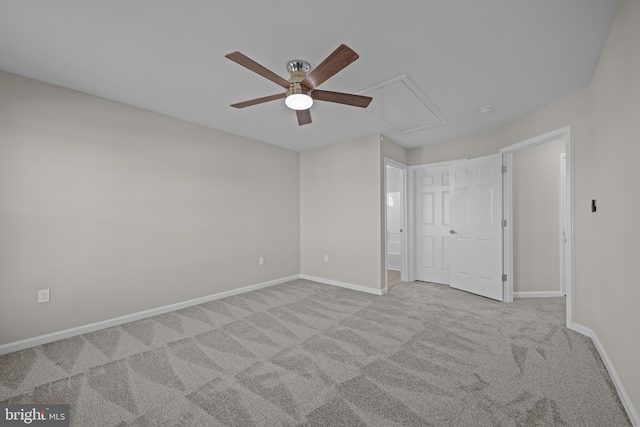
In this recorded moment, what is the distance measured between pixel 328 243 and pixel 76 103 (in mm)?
3811

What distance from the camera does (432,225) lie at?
492 cm

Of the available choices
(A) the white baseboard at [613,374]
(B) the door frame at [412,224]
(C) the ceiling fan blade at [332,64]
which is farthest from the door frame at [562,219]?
(C) the ceiling fan blade at [332,64]

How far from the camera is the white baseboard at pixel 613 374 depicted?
5.08ft

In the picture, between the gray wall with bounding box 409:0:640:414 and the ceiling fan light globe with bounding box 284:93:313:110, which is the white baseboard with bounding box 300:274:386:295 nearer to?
the gray wall with bounding box 409:0:640:414

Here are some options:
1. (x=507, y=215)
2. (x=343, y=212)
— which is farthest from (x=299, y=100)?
(x=507, y=215)

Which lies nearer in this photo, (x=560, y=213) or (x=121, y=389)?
(x=121, y=389)

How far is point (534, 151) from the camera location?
4047 millimetres

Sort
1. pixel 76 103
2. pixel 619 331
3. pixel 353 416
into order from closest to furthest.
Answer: pixel 353 416 → pixel 619 331 → pixel 76 103

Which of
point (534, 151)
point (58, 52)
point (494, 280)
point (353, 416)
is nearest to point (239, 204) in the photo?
point (58, 52)

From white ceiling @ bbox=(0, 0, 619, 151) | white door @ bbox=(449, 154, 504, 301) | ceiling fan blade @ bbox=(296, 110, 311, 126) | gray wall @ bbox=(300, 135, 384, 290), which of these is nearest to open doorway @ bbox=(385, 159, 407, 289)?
gray wall @ bbox=(300, 135, 384, 290)

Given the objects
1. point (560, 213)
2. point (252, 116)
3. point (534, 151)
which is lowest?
point (560, 213)

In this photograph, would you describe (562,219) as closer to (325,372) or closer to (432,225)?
(432,225)

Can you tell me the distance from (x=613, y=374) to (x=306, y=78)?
3107 millimetres

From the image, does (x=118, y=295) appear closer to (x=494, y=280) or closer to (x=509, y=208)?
(x=494, y=280)
